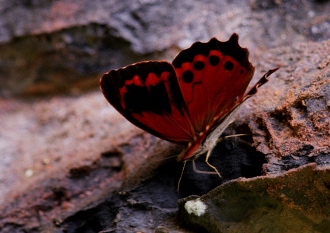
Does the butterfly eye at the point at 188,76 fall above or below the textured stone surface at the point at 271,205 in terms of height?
above

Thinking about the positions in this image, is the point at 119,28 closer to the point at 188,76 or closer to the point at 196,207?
the point at 188,76

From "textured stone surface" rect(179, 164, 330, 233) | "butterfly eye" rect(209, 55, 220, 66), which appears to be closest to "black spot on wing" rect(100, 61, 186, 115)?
"butterfly eye" rect(209, 55, 220, 66)

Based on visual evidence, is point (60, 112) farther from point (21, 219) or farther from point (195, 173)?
point (195, 173)

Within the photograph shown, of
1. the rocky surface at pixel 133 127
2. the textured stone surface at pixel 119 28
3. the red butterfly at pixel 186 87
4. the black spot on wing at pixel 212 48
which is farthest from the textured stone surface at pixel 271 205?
the textured stone surface at pixel 119 28

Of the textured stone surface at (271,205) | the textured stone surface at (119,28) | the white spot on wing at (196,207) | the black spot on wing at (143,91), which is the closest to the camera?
the textured stone surface at (271,205)

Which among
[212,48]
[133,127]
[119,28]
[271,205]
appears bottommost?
[271,205]

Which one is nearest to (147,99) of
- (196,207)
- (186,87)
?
(186,87)

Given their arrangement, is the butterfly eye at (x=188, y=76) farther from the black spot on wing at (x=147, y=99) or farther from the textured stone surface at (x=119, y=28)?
the textured stone surface at (x=119, y=28)
